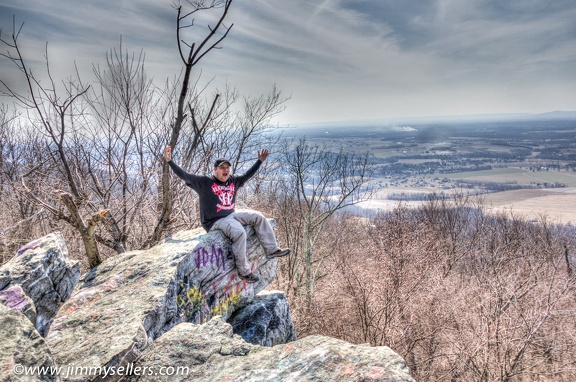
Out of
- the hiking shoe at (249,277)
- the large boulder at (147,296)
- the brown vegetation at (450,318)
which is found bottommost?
the brown vegetation at (450,318)

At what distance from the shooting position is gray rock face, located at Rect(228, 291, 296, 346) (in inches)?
247

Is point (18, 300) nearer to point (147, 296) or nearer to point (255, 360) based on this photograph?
point (147, 296)

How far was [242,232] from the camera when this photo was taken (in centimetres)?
577

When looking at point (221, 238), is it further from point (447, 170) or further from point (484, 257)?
point (447, 170)

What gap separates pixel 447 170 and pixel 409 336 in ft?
571

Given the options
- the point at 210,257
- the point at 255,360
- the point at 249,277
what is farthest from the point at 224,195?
the point at 255,360

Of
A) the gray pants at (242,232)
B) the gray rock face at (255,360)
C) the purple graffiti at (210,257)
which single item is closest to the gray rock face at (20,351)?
the gray rock face at (255,360)

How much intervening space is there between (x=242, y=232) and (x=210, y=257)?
74cm

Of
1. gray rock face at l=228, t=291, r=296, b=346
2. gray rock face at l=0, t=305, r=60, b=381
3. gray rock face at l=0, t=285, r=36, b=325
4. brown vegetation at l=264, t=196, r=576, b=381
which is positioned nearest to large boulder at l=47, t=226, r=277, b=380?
gray rock face at l=228, t=291, r=296, b=346

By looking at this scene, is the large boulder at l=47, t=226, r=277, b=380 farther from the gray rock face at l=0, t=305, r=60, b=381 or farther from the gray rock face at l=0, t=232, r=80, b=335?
the gray rock face at l=0, t=305, r=60, b=381

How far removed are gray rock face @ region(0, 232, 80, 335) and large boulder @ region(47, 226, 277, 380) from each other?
0.16 meters

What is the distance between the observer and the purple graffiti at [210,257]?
5.59 m

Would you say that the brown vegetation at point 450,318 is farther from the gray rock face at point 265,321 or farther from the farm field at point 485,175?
the farm field at point 485,175

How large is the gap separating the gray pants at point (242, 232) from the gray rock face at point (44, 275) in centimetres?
237
